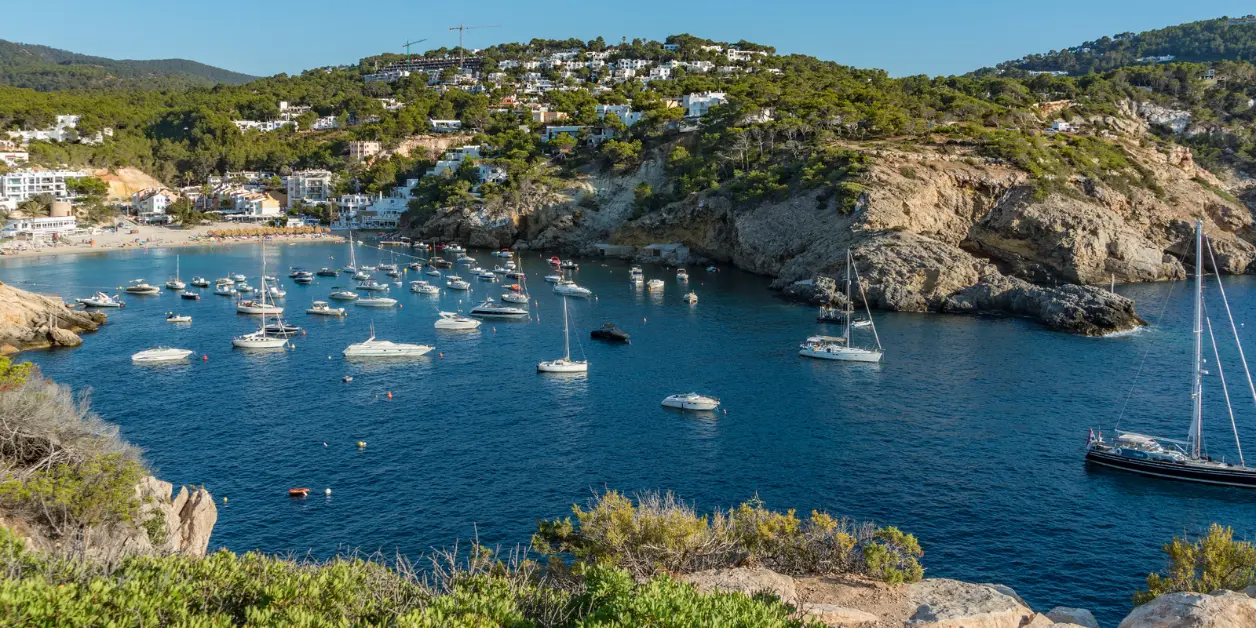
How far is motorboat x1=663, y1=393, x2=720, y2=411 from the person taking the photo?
41406 millimetres

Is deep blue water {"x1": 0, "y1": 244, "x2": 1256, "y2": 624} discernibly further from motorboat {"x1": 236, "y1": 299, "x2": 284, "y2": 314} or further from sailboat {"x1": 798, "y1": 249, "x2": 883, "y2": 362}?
motorboat {"x1": 236, "y1": 299, "x2": 284, "y2": 314}

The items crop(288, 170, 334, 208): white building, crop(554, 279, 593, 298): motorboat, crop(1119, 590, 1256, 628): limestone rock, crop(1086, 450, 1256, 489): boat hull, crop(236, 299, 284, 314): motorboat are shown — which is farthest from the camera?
crop(288, 170, 334, 208): white building

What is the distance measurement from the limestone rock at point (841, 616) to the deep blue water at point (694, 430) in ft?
31.4

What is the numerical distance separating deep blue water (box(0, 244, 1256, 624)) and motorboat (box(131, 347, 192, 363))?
923 millimetres

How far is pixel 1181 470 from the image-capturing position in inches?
1302

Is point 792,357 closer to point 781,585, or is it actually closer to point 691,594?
point 781,585

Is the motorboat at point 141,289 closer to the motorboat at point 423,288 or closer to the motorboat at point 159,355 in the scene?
the motorboat at point 423,288

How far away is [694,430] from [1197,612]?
2364 cm

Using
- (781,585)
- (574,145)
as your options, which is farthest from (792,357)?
(574,145)

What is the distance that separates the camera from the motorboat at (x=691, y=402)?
136ft

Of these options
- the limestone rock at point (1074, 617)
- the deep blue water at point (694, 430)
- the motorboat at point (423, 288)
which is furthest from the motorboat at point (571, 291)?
the limestone rock at point (1074, 617)

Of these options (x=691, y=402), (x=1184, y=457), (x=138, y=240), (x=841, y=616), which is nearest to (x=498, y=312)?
(x=691, y=402)

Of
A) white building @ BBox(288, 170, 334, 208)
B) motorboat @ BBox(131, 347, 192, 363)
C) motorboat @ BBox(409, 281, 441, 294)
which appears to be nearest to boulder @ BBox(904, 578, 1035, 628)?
motorboat @ BBox(131, 347, 192, 363)

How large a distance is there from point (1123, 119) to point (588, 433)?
341 ft
